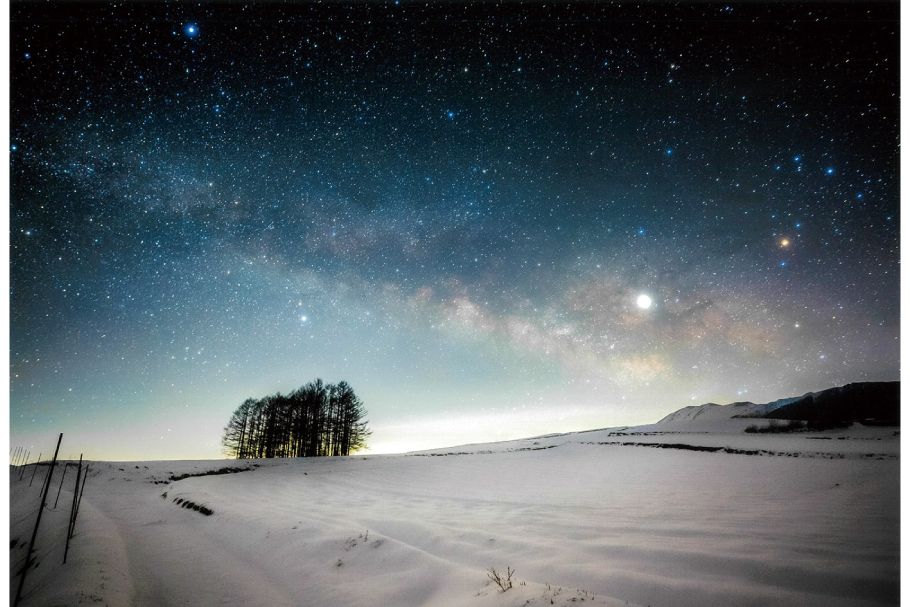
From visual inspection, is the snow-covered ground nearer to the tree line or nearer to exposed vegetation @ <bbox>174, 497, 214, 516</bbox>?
exposed vegetation @ <bbox>174, 497, 214, 516</bbox>

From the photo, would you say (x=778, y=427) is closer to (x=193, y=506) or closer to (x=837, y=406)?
(x=837, y=406)

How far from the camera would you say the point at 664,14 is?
344 cm

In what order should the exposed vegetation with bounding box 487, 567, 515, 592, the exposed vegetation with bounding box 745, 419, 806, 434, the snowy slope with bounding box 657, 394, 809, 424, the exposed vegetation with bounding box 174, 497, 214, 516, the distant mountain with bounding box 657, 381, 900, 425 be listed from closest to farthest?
1. the exposed vegetation with bounding box 487, 567, 515, 592
2. the exposed vegetation with bounding box 174, 497, 214, 516
3. the exposed vegetation with bounding box 745, 419, 806, 434
4. the distant mountain with bounding box 657, 381, 900, 425
5. the snowy slope with bounding box 657, 394, 809, 424

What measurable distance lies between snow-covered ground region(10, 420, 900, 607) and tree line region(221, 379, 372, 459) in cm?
2425

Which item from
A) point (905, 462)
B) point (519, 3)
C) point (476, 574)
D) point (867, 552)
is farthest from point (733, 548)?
point (519, 3)

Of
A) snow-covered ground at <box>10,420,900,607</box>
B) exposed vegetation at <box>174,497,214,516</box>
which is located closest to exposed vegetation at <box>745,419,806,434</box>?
snow-covered ground at <box>10,420,900,607</box>

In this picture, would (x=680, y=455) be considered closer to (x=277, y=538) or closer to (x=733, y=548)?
(x=733, y=548)

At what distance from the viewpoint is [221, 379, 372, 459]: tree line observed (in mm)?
37656

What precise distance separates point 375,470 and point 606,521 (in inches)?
689

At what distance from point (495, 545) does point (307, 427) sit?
37234 millimetres

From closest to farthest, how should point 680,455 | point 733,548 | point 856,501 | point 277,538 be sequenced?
point 733,548
point 277,538
point 856,501
point 680,455

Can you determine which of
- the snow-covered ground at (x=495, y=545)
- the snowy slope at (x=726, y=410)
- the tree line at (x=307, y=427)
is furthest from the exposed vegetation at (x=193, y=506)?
the snowy slope at (x=726, y=410)

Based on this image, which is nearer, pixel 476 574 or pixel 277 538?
pixel 476 574

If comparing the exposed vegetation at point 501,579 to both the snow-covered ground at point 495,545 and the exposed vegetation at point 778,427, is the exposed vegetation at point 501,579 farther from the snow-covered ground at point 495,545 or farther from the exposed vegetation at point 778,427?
the exposed vegetation at point 778,427
